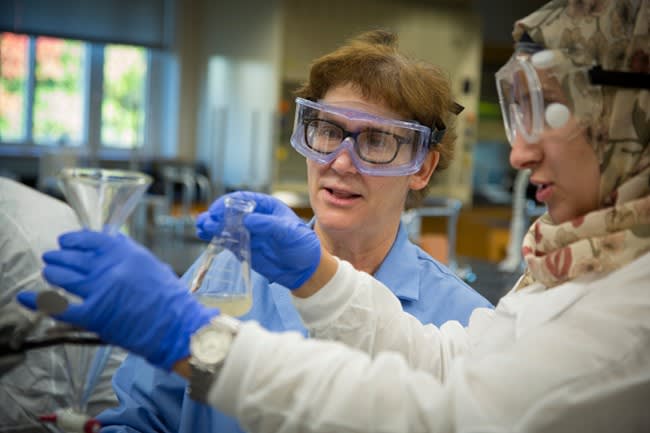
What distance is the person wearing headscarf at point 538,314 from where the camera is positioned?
109cm

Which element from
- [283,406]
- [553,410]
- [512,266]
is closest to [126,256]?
[283,406]

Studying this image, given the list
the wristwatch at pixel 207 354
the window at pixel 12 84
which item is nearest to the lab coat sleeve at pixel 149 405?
the wristwatch at pixel 207 354

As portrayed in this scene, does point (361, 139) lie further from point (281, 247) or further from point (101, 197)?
point (101, 197)

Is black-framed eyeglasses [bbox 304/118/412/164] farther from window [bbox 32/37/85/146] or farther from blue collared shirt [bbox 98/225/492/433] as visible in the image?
window [bbox 32/37/85/146]

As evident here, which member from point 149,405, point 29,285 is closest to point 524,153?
point 149,405

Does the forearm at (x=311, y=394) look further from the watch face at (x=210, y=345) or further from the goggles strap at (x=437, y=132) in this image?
the goggles strap at (x=437, y=132)

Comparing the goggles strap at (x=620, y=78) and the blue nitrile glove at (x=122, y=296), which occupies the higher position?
the goggles strap at (x=620, y=78)

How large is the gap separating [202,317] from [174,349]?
0.20ft

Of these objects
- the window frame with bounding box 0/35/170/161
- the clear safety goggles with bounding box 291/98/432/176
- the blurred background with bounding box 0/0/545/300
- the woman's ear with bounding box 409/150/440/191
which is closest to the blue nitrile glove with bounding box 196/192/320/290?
the clear safety goggles with bounding box 291/98/432/176

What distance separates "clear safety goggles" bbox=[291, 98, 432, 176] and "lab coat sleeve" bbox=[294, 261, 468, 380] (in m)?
0.52

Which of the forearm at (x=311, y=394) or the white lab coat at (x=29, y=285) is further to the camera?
the white lab coat at (x=29, y=285)

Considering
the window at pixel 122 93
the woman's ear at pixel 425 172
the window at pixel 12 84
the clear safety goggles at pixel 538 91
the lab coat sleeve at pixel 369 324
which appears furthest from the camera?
the window at pixel 122 93

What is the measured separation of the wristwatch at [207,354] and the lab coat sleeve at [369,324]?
263 mm

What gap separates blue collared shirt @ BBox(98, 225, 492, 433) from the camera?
5.46 ft
